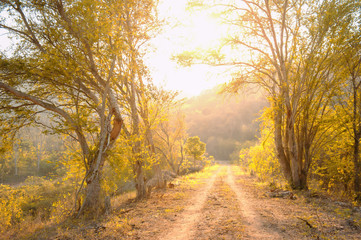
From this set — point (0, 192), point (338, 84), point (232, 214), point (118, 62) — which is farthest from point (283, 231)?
point (0, 192)

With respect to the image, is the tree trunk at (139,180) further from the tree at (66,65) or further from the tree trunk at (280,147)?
the tree trunk at (280,147)

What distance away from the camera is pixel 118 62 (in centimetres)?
841

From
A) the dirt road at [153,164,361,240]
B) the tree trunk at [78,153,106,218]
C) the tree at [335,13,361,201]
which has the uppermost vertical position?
the tree at [335,13,361,201]

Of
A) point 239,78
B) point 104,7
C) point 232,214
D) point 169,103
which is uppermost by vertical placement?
point 104,7

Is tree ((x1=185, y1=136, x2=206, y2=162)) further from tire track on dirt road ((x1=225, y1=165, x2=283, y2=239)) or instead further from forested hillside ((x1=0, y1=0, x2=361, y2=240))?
tire track on dirt road ((x1=225, y1=165, x2=283, y2=239))

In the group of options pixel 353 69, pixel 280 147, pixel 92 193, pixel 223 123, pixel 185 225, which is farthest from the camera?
pixel 223 123

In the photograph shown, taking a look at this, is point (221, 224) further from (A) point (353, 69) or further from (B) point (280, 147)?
(A) point (353, 69)

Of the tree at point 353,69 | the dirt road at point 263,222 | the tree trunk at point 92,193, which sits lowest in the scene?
the dirt road at point 263,222

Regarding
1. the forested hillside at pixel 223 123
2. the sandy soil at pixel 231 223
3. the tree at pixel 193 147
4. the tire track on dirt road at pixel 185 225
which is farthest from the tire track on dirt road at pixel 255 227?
the forested hillside at pixel 223 123

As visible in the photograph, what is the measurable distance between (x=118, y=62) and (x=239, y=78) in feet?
19.5

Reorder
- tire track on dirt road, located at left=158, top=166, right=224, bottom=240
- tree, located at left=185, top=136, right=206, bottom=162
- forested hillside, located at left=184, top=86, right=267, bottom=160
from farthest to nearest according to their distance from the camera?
forested hillside, located at left=184, top=86, right=267, bottom=160 → tree, located at left=185, top=136, right=206, bottom=162 → tire track on dirt road, located at left=158, top=166, right=224, bottom=240

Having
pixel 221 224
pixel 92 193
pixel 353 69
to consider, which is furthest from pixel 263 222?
pixel 353 69

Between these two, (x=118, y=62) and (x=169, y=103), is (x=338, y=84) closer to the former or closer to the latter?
(x=169, y=103)

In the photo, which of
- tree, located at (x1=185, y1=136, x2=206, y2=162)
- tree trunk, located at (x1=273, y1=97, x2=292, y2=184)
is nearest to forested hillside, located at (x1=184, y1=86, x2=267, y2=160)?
tree, located at (x1=185, y1=136, x2=206, y2=162)
